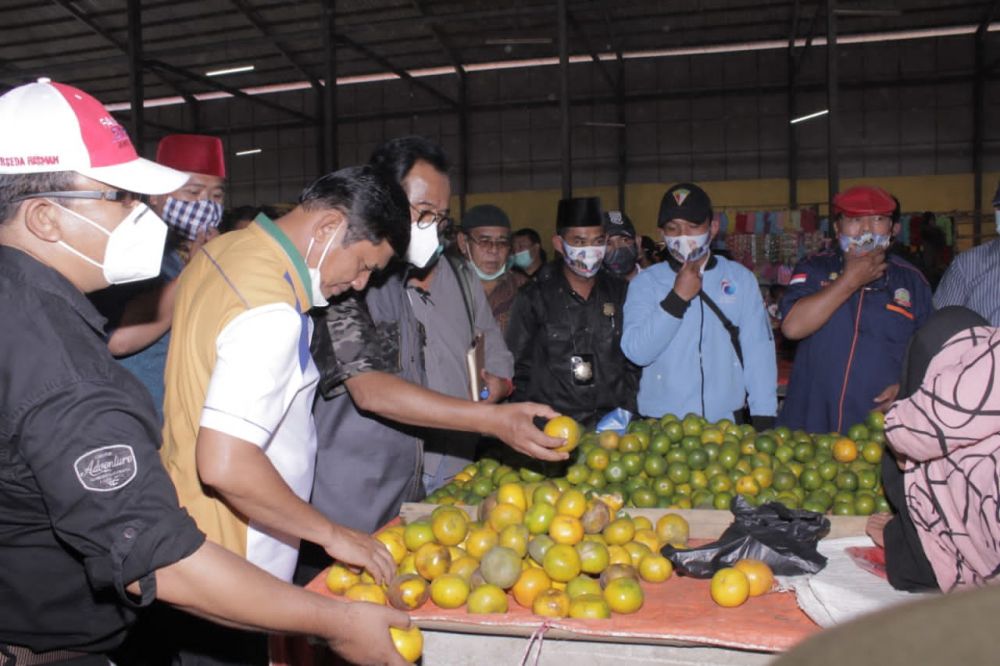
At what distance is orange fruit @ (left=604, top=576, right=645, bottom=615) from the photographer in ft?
6.46

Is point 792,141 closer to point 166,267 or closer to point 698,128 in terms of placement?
point 698,128

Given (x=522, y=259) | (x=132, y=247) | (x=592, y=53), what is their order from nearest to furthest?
1. (x=132, y=247)
2. (x=522, y=259)
3. (x=592, y=53)

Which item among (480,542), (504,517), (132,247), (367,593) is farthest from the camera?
(504,517)

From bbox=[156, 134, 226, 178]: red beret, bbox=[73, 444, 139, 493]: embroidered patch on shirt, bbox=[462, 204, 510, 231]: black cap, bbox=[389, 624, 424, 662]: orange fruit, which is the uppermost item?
bbox=[156, 134, 226, 178]: red beret

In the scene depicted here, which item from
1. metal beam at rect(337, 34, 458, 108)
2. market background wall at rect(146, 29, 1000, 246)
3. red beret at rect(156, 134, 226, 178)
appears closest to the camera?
red beret at rect(156, 134, 226, 178)

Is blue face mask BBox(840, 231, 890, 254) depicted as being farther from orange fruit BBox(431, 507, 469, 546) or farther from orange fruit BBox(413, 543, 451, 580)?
orange fruit BBox(413, 543, 451, 580)

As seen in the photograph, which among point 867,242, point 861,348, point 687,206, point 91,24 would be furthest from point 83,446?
point 91,24

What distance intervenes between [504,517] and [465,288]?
4.31 feet

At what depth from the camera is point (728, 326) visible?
3867 millimetres

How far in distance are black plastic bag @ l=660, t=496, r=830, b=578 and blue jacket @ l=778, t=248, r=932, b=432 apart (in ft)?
5.32

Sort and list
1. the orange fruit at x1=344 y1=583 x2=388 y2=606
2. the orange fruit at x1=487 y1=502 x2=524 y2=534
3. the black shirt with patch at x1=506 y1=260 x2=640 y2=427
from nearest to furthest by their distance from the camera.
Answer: the orange fruit at x1=344 y1=583 x2=388 y2=606 < the orange fruit at x1=487 y1=502 x2=524 y2=534 < the black shirt with patch at x1=506 y1=260 x2=640 y2=427

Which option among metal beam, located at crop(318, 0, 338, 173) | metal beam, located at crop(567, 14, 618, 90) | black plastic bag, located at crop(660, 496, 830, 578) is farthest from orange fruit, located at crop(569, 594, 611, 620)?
metal beam, located at crop(567, 14, 618, 90)

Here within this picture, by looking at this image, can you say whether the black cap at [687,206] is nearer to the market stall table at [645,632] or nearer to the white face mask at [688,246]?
the white face mask at [688,246]

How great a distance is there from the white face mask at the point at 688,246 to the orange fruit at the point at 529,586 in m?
2.21
